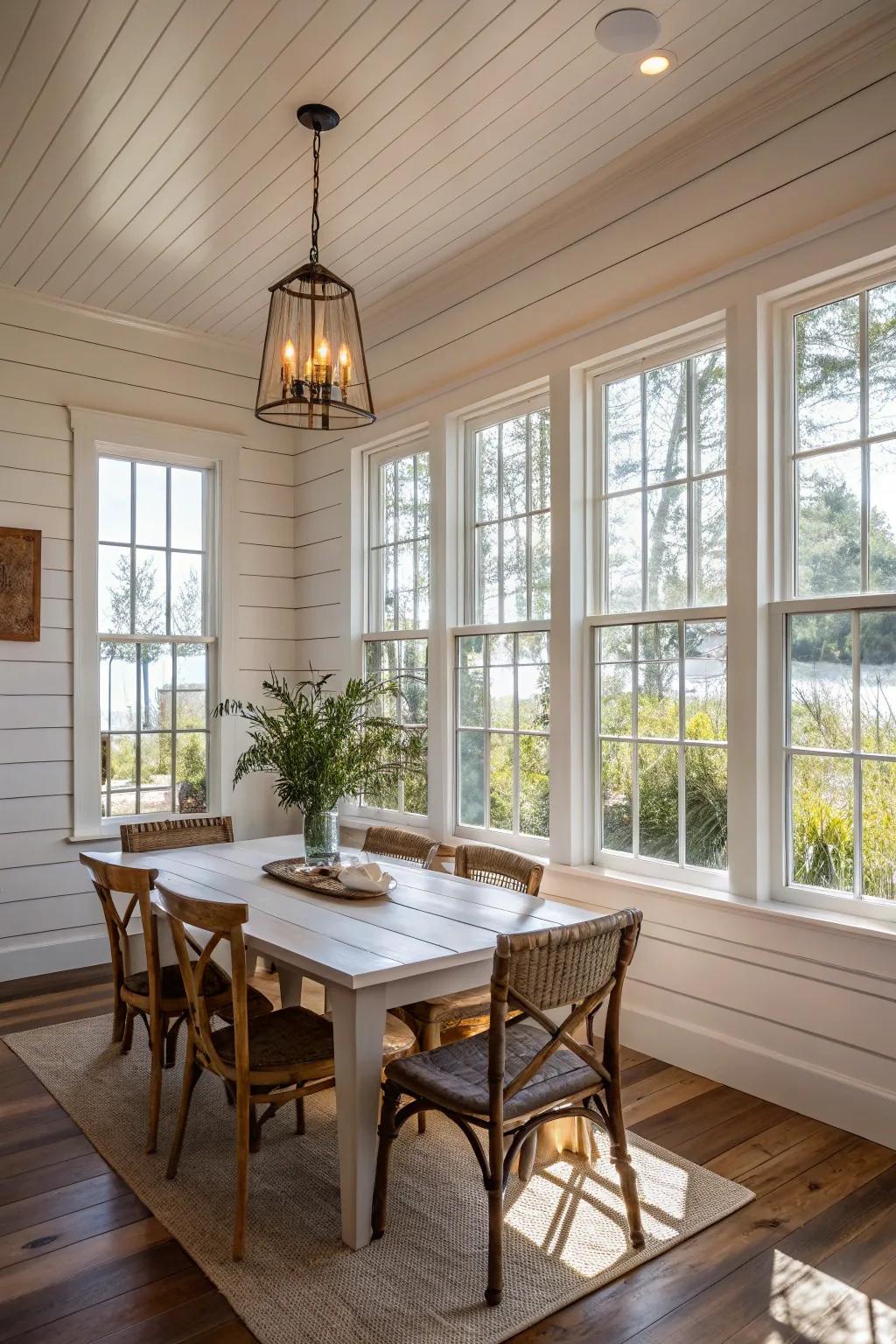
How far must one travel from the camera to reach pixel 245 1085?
2.36m

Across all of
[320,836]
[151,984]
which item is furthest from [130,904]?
[320,836]

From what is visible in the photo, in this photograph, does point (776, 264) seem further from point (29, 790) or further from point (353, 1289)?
point (29, 790)

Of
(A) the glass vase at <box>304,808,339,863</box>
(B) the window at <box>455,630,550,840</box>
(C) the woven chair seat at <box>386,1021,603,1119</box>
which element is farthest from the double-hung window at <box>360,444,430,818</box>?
(C) the woven chair seat at <box>386,1021,603,1119</box>

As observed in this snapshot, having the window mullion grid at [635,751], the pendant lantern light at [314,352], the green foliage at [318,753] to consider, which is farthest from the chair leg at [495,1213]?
the pendant lantern light at [314,352]

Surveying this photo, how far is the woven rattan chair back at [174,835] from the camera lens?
3.87m

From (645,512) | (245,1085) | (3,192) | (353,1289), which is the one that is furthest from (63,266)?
(353,1289)

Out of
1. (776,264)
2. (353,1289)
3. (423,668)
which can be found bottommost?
(353,1289)

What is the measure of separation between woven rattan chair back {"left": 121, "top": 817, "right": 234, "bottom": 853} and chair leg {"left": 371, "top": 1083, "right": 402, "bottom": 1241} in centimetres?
186

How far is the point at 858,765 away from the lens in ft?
9.67

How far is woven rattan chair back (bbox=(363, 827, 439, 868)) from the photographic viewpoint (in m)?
3.66

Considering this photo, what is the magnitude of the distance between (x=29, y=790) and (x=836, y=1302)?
13.3 feet

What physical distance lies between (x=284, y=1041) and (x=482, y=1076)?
0.59 metres

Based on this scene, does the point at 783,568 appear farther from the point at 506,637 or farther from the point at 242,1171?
the point at 242,1171

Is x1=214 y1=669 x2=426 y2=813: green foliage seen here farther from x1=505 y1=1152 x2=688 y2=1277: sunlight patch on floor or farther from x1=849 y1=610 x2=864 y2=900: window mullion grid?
x1=849 y1=610 x2=864 y2=900: window mullion grid
